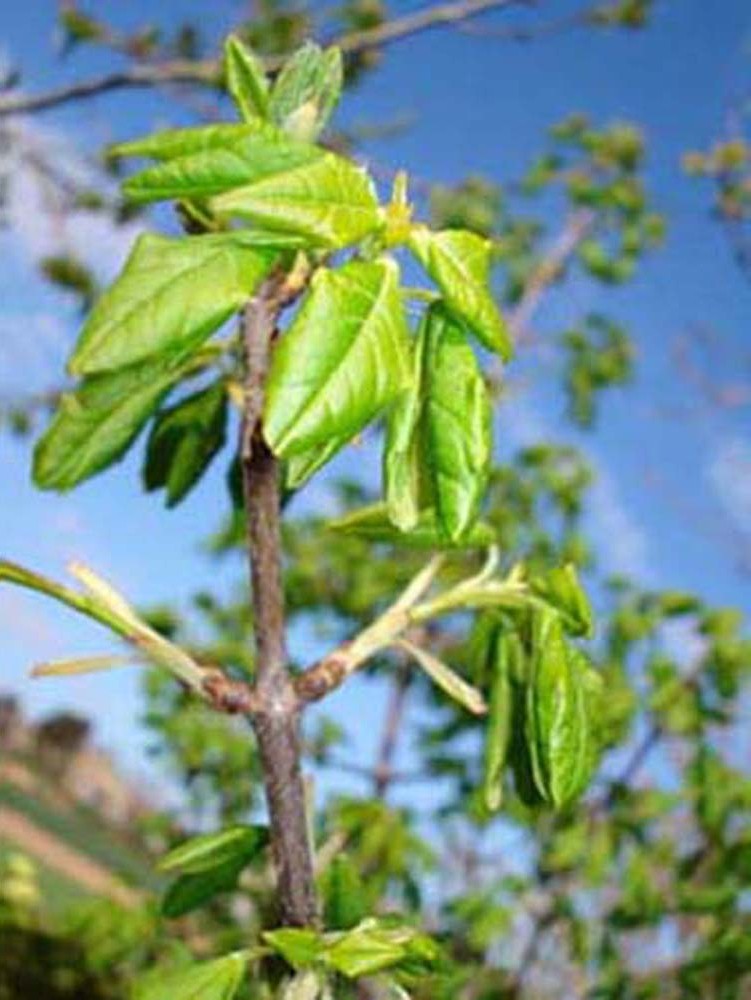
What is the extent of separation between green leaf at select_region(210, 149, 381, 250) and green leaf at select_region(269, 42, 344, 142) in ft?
0.55

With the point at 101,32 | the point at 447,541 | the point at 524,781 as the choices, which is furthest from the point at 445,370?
the point at 101,32

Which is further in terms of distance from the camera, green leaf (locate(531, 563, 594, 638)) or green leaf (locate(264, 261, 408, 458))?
green leaf (locate(531, 563, 594, 638))

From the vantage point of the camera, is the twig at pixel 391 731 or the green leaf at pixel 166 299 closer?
the green leaf at pixel 166 299

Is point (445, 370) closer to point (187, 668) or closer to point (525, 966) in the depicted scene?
point (187, 668)

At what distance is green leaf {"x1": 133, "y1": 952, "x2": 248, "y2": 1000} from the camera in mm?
926

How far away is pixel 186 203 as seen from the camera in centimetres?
98

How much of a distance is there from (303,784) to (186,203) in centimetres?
42

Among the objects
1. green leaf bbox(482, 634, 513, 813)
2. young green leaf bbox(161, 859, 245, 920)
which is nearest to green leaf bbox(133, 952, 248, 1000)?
young green leaf bbox(161, 859, 245, 920)

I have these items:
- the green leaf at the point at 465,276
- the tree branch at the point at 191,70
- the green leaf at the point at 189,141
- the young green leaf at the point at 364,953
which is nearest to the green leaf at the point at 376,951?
the young green leaf at the point at 364,953

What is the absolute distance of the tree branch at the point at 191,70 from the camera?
14.7 ft

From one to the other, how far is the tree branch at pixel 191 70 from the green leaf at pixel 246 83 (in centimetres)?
365

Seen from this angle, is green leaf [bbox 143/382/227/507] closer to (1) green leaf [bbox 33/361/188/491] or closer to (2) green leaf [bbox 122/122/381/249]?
(1) green leaf [bbox 33/361/188/491]

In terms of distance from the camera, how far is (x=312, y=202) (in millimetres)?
736

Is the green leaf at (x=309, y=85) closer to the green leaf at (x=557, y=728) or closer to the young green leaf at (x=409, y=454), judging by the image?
the young green leaf at (x=409, y=454)
